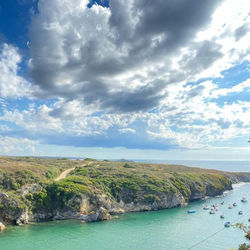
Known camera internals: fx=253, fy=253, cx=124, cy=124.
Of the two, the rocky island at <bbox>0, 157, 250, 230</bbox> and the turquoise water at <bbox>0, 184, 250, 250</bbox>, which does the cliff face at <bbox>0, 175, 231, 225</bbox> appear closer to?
the rocky island at <bbox>0, 157, 250, 230</bbox>

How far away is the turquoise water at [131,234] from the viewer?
54031mm

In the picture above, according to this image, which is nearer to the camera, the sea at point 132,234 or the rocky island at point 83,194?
the sea at point 132,234

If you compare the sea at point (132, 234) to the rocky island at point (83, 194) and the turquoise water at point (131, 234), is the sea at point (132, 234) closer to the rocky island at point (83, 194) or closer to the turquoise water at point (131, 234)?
the turquoise water at point (131, 234)

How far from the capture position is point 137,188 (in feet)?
323

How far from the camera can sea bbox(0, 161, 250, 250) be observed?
177ft

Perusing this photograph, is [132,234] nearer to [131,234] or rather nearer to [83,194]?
[131,234]

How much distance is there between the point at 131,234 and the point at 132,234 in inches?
9.8

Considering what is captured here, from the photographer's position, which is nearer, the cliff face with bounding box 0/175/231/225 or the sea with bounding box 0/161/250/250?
the sea with bounding box 0/161/250/250

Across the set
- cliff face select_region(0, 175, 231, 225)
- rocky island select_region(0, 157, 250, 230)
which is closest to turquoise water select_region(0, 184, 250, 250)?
cliff face select_region(0, 175, 231, 225)

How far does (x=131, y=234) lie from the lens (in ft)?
204

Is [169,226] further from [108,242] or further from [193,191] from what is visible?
[193,191]

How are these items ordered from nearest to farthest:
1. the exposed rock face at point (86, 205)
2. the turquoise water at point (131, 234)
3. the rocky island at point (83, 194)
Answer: the turquoise water at point (131, 234)
the exposed rock face at point (86, 205)
the rocky island at point (83, 194)

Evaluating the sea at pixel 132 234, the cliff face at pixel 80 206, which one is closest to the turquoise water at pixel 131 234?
the sea at pixel 132 234

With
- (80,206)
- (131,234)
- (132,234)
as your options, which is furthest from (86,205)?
(132,234)
